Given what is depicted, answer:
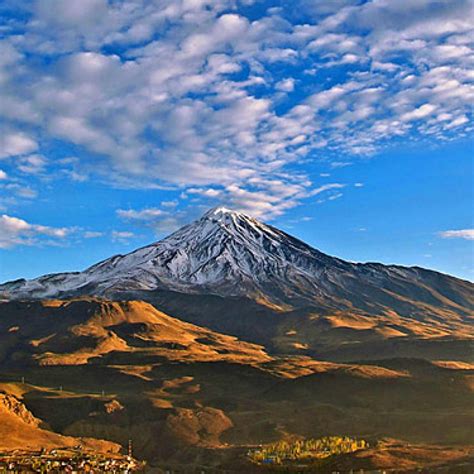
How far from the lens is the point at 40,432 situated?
8775 centimetres

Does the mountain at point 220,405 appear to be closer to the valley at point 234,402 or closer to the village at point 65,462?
the valley at point 234,402

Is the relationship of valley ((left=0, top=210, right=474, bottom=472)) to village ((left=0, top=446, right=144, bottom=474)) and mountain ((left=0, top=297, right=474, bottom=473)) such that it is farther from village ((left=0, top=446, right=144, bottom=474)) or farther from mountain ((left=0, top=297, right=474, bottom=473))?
village ((left=0, top=446, right=144, bottom=474))

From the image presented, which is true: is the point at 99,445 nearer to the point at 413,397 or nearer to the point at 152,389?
the point at 152,389

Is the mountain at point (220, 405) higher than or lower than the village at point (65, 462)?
higher

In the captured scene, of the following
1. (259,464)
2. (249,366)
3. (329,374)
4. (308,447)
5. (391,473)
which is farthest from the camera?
(249,366)

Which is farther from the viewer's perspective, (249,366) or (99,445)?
(249,366)

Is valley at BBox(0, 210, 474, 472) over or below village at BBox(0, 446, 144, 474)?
over

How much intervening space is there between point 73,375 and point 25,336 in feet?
191

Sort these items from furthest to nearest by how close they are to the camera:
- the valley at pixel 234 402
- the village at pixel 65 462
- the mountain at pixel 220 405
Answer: the mountain at pixel 220 405 → the valley at pixel 234 402 → the village at pixel 65 462

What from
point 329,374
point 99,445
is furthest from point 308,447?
point 329,374

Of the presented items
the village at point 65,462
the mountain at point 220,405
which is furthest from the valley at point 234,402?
the village at point 65,462

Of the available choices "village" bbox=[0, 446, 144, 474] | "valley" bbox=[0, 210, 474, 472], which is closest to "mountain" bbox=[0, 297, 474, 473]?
"valley" bbox=[0, 210, 474, 472]

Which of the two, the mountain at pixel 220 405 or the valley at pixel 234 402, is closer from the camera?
the valley at pixel 234 402

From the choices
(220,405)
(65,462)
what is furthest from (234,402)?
(65,462)
